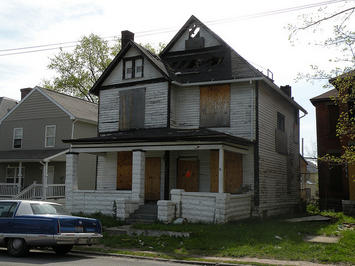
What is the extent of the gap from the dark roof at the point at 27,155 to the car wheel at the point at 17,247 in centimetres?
1420

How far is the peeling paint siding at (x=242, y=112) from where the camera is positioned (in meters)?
19.8

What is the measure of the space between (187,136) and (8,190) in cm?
1491

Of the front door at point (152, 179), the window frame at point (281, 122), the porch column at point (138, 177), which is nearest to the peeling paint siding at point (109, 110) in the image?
the front door at point (152, 179)

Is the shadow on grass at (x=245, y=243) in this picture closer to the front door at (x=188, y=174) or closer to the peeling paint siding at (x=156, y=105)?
the front door at (x=188, y=174)

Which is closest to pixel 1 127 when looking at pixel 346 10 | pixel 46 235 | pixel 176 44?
pixel 176 44

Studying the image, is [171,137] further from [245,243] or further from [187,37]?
[187,37]

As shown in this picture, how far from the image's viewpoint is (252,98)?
65.3ft

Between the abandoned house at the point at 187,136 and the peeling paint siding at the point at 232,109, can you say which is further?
the peeling paint siding at the point at 232,109

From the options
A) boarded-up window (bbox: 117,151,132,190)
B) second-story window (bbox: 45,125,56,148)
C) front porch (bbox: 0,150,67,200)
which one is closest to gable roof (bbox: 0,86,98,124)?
second-story window (bbox: 45,125,56,148)

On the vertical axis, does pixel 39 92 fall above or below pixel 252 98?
above

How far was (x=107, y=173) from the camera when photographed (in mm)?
22547

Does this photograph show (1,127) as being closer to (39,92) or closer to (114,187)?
(39,92)

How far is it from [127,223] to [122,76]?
28.7 feet

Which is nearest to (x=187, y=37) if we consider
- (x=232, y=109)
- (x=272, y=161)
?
(x=232, y=109)
